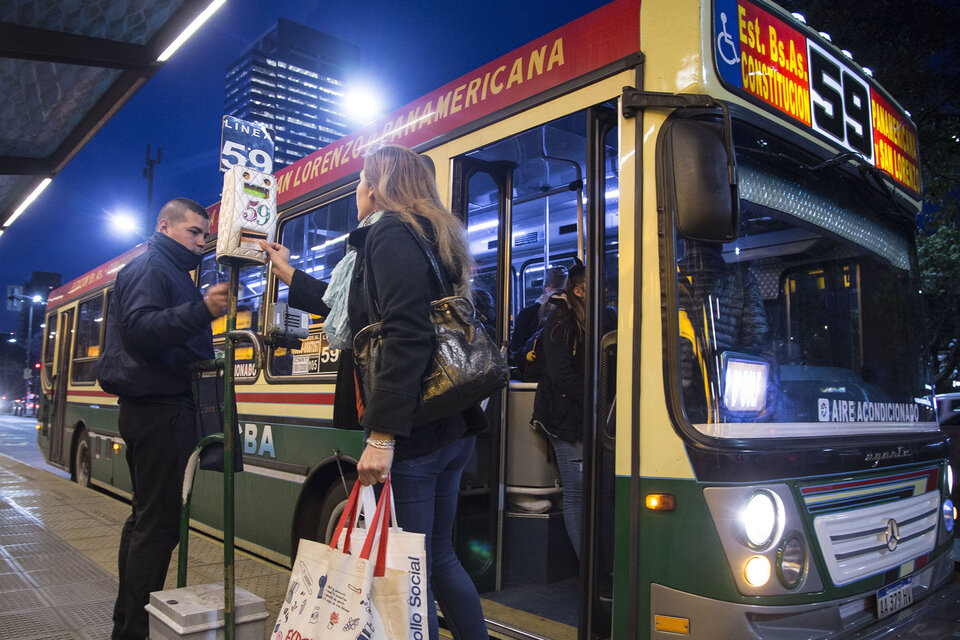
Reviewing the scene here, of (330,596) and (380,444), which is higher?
(380,444)

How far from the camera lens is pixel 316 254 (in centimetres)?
466

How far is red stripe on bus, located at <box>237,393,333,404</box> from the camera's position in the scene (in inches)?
165

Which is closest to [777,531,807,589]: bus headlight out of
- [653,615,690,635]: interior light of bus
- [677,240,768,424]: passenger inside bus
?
[653,615,690,635]: interior light of bus

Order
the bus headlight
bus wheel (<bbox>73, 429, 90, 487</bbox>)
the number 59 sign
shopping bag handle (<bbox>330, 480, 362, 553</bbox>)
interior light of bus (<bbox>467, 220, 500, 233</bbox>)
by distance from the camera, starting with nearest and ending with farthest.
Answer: shopping bag handle (<bbox>330, 480, 362, 553</bbox>) → the bus headlight → the number 59 sign → interior light of bus (<bbox>467, 220, 500, 233</bbox>) → bus wheel (<bbox>73, 429, 90, 487</bbox>)

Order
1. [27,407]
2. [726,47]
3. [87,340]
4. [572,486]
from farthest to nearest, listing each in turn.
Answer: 1. [27,407]
2. [87,340]
3. [572,486]
4. [726,47]

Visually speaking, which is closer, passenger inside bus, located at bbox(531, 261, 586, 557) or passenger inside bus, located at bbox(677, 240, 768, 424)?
passenger inside bus, located at bbox(677, 240, 768, 424)

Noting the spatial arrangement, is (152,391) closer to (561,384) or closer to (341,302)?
(341,302)

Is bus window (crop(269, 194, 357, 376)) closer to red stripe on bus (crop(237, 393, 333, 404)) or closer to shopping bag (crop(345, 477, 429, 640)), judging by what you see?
red stripe on bus (crop(237, 393, 333, 404))

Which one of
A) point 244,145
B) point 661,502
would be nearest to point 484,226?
point 244,145

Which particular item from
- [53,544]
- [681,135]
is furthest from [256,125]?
[53,544]

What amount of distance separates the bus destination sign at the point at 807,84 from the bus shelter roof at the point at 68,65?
4025 mm

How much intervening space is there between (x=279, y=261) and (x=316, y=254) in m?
2.05

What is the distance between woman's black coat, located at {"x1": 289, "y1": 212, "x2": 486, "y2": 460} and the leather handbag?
32 millimetres

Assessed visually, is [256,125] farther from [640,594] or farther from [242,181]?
[640,594]
